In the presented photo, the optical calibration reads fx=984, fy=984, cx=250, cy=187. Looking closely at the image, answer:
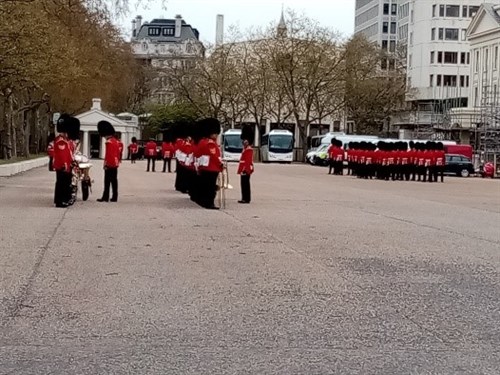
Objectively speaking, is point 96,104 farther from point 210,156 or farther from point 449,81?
point 210,156

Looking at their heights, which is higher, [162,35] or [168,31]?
[168,31]

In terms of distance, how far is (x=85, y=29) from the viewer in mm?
46344

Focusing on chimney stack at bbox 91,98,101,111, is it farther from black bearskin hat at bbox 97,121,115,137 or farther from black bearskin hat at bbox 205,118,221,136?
black bearskin hat at bbox 205,118,221,136

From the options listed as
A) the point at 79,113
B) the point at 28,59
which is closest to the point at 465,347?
the point at 28,59

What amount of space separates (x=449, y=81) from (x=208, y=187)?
9729 cm

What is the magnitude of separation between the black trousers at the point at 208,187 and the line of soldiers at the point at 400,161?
980 inches

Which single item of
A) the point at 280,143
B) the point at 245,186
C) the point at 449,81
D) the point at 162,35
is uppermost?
the point at 162,35

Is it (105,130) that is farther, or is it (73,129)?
(105,130)

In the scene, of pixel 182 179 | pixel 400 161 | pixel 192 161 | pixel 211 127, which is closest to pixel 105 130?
pixel 192 161

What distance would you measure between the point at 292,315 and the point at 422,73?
110985 millimetres

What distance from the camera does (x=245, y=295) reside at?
34.7 ft

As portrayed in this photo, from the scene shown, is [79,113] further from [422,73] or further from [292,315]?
[292,315]

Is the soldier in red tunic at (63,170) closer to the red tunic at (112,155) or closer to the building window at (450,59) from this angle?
the red tunic at (112,155)

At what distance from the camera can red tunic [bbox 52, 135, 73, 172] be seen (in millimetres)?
22859
